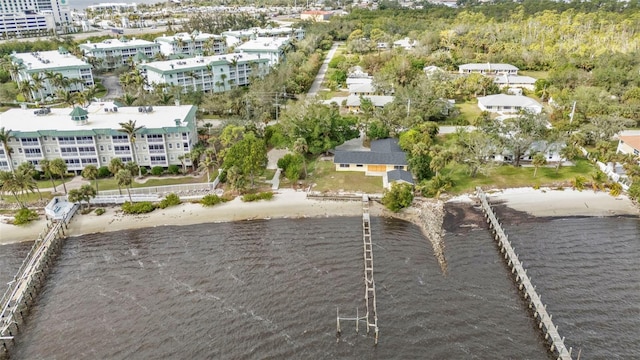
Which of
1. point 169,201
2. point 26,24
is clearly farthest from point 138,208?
point 26,24

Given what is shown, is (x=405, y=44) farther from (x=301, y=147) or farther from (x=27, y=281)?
(x=27, y=281)

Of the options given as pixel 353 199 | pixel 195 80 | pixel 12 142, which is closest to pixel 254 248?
pixel 353 199

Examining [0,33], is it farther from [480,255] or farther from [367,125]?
[480,255]

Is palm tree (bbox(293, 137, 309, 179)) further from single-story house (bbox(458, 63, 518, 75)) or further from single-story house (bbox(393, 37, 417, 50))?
single-story house (bbox(393, 37, 417, 50))

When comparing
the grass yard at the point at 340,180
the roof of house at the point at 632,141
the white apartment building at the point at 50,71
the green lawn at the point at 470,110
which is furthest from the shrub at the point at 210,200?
the white apartment building at the point at 50,71

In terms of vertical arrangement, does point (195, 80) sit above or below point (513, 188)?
above

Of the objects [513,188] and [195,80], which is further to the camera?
[195,80]

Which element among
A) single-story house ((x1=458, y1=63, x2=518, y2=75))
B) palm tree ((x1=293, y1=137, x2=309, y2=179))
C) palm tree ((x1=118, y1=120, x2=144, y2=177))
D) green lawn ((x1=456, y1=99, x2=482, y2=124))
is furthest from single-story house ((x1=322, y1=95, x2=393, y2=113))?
palm tree ((x1=118, y1=120, x2=144, y2=177))
